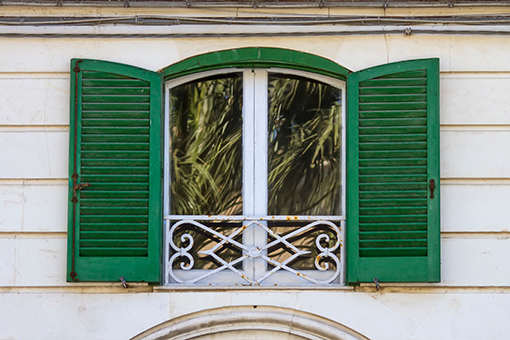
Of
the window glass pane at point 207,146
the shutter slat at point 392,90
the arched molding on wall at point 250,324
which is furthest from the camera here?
the window glass pane at point 207,146

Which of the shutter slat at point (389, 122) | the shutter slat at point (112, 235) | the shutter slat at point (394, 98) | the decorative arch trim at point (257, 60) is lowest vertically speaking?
the shutter slat at point (112, 235)

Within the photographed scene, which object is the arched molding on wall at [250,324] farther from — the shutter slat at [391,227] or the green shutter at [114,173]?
the shutter slat at [391,227]

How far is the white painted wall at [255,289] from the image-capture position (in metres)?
5.07

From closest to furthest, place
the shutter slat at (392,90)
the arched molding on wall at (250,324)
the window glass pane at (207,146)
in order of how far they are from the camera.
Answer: the arched molding on wall at (250,324)
the shutter slat at (392,90)
the window glass pane at (207,146)

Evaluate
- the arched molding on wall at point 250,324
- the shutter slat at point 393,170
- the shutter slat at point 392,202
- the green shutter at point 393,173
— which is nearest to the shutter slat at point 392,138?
the green shutter at point 393,173

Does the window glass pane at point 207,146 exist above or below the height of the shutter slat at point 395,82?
below

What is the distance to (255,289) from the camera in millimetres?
5062

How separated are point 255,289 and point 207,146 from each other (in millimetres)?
1191

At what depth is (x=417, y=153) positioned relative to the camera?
16.7 ft

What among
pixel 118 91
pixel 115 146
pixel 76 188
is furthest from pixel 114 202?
pixel 118 91

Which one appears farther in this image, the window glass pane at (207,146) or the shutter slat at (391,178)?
the window glass pane at (207,146)

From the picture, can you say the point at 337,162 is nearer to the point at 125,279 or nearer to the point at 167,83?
the point at 167,83

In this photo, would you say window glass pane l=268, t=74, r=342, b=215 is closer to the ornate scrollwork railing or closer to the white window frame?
the white window frame

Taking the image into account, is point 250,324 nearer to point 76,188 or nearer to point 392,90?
point 76,188
